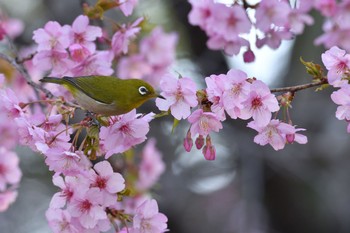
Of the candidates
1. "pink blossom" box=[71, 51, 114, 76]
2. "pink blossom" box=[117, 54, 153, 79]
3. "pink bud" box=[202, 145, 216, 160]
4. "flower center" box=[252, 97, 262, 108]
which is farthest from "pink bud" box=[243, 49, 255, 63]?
"pink blossom" box=[117, 54, 153, 79]

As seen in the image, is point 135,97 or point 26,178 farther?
point 26,178

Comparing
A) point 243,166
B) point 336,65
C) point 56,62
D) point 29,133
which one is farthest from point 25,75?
point 243,166

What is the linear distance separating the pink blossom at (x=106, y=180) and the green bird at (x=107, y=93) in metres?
0.20

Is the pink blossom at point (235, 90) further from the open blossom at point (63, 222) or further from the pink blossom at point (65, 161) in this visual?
the open blossom at point (63, 222)

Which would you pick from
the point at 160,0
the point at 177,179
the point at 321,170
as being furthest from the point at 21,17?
the point at 321,170

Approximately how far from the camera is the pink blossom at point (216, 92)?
1.75m

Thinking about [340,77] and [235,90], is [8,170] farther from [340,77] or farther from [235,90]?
[340,77]

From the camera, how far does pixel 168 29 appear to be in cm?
482

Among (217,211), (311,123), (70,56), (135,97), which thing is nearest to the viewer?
(135,97)

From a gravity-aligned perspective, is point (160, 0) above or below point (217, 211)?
above

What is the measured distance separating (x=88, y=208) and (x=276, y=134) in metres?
0.61

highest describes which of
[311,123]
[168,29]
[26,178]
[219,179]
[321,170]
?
[168,29]

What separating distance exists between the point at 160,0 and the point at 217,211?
1.92 meters

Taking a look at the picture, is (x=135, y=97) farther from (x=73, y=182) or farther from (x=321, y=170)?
(x=321, y=170)
